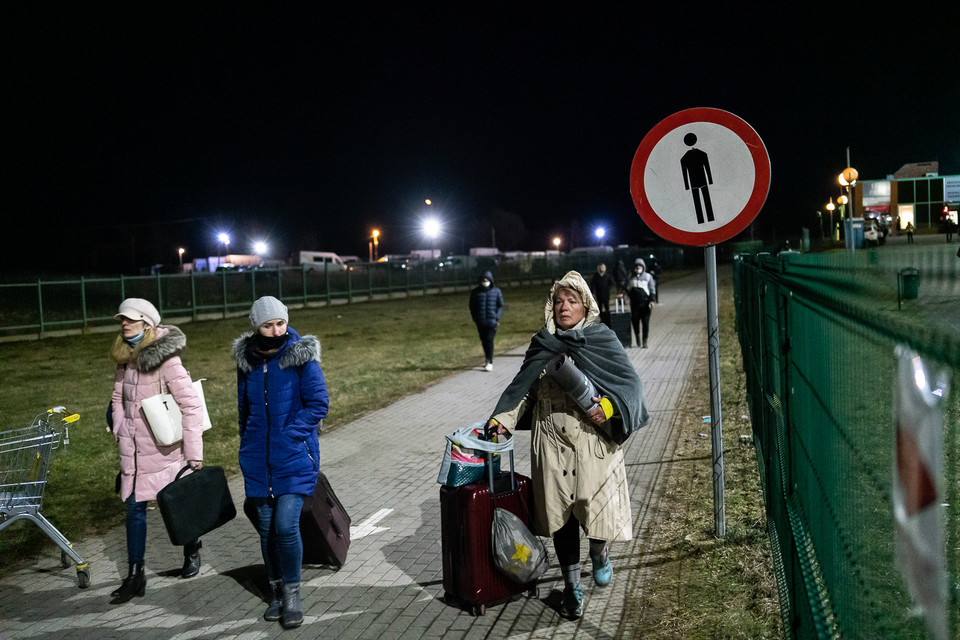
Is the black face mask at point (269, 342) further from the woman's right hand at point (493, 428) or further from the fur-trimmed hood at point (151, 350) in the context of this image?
the woman's right hand at point (493, 428)

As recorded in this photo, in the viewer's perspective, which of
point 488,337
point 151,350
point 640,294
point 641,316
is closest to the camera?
point 151,350

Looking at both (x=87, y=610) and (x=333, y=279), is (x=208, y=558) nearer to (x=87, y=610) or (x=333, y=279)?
(x=87, y=610)

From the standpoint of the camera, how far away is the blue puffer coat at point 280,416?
14.8 ft

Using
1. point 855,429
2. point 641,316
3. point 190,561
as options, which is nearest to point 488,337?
point 641,316

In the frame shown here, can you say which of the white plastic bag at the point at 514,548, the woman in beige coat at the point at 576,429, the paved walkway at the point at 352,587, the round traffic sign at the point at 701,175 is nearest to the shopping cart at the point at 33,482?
the paved walkway at the point at 352,587

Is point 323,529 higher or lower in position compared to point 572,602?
higher

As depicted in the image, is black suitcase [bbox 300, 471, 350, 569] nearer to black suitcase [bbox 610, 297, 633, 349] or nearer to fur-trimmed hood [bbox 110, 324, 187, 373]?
fur-trimmed hood [bbox 110, 324, 187, 373]

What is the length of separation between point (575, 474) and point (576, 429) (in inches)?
9.5

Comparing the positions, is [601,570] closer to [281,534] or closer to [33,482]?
[281,534]

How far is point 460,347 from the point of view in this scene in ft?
61.7

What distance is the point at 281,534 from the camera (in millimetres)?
4504

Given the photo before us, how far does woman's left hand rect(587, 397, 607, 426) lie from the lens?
165 inches

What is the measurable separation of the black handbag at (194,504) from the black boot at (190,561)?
0.43 meters

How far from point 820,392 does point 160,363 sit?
395cm
